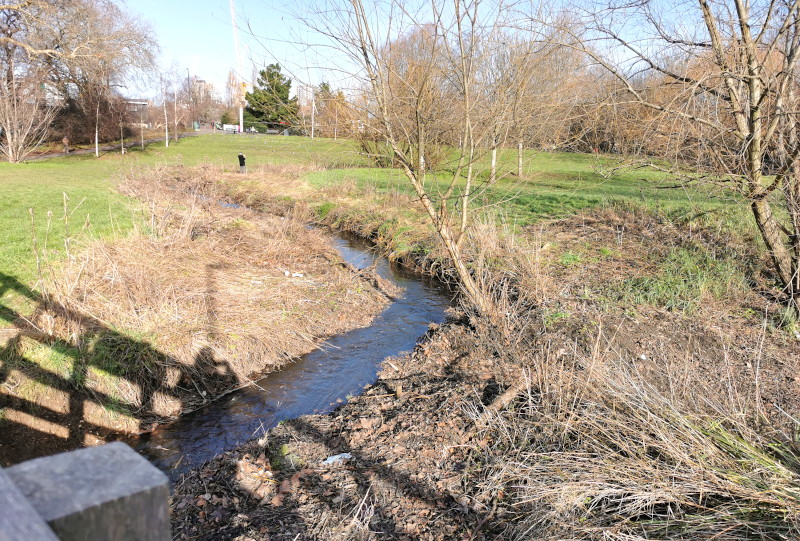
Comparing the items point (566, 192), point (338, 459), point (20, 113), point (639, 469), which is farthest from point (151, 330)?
point (20, 113)

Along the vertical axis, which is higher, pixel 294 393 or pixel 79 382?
pixel 79 382

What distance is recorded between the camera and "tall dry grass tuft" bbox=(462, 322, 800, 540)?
339cm

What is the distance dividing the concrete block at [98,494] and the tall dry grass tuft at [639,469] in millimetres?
3077

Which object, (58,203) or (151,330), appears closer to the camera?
(151,330)

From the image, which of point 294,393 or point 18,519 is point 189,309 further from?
point 18,519

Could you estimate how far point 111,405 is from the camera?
631 cm

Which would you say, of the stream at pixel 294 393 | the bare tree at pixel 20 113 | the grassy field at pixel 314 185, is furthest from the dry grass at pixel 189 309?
the bare tree at pixel 20 113

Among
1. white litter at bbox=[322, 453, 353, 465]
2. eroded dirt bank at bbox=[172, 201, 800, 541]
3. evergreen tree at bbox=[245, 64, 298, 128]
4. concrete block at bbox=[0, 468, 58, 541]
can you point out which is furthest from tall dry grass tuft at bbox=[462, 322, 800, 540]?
evergreen tree at bbox=[245, 64, 298, 128]

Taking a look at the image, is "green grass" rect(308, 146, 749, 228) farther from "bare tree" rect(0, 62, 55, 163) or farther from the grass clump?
"bare tree" rect(0, 62, 55, 163)

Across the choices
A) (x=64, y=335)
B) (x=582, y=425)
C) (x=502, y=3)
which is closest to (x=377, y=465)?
(x=582, y=425)

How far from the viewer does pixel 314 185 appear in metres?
21.7

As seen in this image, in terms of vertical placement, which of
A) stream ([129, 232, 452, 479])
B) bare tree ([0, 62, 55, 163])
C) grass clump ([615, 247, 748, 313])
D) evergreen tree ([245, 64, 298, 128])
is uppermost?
bare tree ([0, 62, 55, 163])

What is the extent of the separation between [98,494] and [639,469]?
3672 mm

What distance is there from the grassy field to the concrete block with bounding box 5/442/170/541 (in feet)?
23.5
